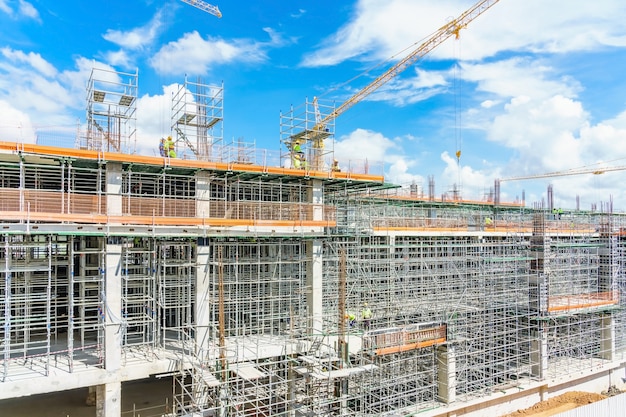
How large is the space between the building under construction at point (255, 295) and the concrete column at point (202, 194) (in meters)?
0.05

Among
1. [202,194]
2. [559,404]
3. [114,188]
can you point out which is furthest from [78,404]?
[559,404]

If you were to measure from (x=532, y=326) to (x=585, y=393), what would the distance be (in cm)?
524

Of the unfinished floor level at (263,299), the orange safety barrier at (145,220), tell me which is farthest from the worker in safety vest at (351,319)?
the orange safety barrier at (145,220)

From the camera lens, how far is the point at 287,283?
1844 centimetres

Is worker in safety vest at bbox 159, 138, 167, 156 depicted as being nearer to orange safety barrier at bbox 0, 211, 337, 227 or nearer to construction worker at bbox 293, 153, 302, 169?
orange safety barrier at bbox 0, 211, 337, 227

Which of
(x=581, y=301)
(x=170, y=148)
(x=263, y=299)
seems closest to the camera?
(x=170, y=148)

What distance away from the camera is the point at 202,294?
15164 mm

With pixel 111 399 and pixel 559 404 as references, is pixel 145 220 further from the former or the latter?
pixel 559 404

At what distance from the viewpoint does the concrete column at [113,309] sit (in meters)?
13.6

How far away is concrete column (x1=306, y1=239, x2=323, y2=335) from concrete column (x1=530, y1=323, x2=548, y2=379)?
11141mm

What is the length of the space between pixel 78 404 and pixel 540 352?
67.5ft

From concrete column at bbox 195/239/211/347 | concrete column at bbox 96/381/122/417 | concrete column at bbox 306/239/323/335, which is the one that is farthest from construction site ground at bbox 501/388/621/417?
concrete column at bbox 96/381/122/417

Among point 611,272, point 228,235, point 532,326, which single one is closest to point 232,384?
point 228,235

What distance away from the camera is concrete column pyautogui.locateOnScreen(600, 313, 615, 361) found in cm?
2455
